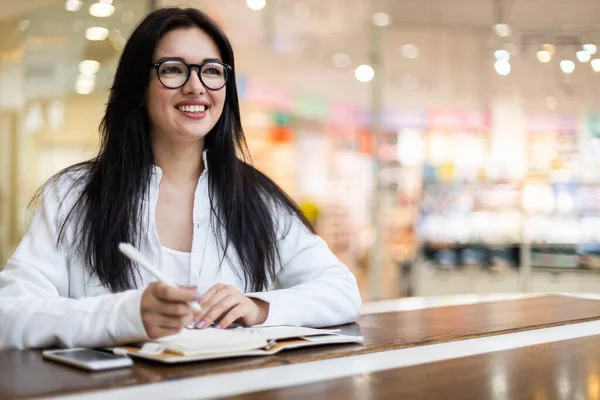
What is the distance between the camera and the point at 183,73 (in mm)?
1737

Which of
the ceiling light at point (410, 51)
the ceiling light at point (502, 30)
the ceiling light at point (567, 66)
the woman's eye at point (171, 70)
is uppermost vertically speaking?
the ceiling light at point (410, 51)

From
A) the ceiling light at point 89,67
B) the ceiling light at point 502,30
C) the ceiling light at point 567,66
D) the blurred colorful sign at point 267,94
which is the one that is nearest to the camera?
the ceiling light at point 89,67

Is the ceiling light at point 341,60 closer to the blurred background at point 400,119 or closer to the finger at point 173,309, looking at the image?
the blurred background at point 400,119

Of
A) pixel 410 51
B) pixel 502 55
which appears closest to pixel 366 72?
pixel 502 55

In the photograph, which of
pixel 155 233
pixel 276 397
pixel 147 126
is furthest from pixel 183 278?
pixel 276 397

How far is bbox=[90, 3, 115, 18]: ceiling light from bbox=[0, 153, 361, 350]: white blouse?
365cm

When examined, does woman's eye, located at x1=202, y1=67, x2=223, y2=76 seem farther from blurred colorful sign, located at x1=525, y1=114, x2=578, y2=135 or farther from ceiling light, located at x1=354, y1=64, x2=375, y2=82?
ceiling light, located at x1=354, y1=64, x2=375, y2=82

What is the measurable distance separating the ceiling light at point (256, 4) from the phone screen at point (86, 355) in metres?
5.99

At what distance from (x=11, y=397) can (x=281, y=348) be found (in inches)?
17.3

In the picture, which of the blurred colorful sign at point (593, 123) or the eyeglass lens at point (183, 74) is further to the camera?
the blurred colorful sign at point (593, 123)

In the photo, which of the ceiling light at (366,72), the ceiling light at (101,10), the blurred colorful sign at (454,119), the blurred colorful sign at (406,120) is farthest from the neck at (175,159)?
the blurred colorful sign at (406,120)

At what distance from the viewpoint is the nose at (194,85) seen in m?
1.71

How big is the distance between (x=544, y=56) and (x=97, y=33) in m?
3.80

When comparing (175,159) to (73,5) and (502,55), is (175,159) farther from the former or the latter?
(502,55)
